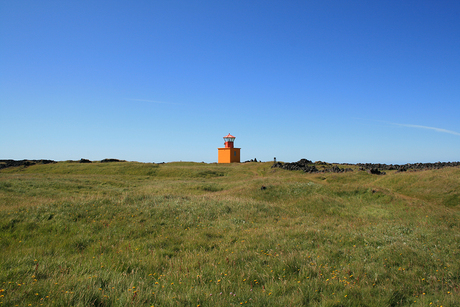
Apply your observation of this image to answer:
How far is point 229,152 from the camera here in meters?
66.6

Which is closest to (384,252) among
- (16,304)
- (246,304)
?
(246,304)

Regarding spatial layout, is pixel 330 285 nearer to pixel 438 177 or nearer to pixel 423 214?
pixel 423 214

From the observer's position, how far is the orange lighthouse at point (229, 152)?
66750 mm

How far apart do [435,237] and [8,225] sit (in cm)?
1661

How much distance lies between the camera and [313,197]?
1969 cm

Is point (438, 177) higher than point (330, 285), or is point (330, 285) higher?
point (438, 177)

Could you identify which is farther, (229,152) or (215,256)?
(229,152)

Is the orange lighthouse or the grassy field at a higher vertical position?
the orange lighthouse

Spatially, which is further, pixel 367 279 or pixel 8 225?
pixel 8 225

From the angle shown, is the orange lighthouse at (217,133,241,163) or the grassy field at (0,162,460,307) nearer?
the grassy field at (0,162,460,307)

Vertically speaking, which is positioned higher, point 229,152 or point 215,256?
point 229,152

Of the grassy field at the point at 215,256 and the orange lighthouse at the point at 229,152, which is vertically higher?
the orange lighthouse at the point at 229,152

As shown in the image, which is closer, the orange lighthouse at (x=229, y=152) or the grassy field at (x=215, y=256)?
the grassy field at (x=215, y=256)

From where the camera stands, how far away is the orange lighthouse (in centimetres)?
6675
